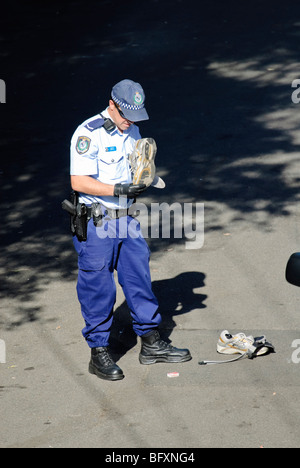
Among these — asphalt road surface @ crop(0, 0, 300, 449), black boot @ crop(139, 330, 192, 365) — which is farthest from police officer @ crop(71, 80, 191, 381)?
asphalt road surface @ crop(0, 0, 300, 449)

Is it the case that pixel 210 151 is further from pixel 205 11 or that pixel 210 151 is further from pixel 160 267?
pixel 205 11

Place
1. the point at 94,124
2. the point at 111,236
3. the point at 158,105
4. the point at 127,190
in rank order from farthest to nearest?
the point at 158,105 → the point at 111,236 → the point at 94,124 → the point at 127,190

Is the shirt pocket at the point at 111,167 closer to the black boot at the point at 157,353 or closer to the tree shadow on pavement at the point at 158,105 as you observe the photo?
the black boot at the point at 157,353

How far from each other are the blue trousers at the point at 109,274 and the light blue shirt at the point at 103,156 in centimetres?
22

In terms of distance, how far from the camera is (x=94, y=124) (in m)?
5.84

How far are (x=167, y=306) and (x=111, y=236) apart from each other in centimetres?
142

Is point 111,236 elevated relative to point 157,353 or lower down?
elevated

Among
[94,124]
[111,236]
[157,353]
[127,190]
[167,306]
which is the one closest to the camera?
[127,190]

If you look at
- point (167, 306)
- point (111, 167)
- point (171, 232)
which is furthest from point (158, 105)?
point (111, 167)

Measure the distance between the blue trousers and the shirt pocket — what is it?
33 cm

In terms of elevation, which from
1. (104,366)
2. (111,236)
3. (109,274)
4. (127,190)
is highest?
(127,190)

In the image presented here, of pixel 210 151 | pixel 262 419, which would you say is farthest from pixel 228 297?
pixel 210 151

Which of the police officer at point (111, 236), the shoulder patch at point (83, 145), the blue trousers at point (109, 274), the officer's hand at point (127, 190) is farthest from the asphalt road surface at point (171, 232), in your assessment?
the shoulder patch at point (83, 145)

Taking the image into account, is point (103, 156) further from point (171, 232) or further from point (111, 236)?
point (171, 232)
